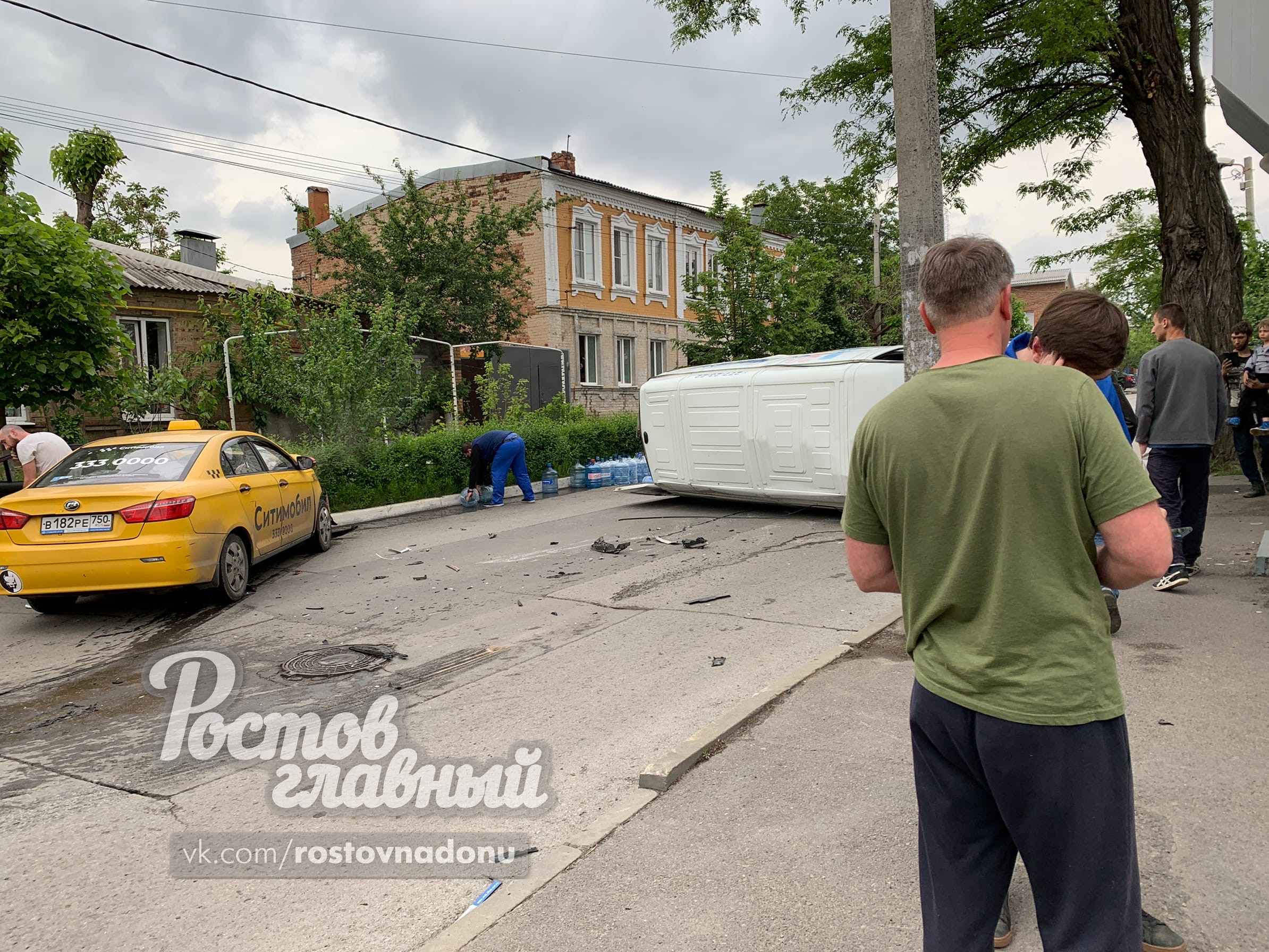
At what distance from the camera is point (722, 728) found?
4.45 meters

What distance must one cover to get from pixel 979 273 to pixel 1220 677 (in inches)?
161

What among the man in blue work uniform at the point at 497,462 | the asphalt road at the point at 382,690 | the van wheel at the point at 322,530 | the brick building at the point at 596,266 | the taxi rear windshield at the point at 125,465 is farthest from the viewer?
the brick building at the point at 596,266

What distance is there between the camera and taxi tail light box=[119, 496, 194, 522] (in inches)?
297

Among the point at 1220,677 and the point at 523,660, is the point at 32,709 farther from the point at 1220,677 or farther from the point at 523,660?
the point at 1220,677

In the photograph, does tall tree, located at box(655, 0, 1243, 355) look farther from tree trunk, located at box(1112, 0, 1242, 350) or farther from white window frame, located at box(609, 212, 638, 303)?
white window frame, located at box(609, 212, 638, 303)

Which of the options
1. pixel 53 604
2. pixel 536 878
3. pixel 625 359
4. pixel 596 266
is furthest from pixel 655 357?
pixel 536 878

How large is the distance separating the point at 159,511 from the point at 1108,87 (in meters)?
15.7

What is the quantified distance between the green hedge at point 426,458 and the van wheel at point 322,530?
9.23 feet

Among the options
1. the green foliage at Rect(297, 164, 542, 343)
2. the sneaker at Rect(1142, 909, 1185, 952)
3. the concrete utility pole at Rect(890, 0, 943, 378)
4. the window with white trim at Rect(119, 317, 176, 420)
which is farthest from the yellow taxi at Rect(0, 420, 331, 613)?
the green foliage at Rect(297, 164, 542, 343)

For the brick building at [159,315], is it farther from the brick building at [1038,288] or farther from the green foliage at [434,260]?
the brick building at [1038,288]

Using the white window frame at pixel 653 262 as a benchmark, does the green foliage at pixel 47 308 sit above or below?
below

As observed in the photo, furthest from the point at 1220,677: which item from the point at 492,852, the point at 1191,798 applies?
the point at 492,852

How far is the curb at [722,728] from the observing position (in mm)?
3984

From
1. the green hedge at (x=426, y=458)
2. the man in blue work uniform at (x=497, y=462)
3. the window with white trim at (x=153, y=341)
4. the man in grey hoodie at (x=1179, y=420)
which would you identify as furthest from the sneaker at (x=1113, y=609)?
the window with white trim at (x=153, y=341)
